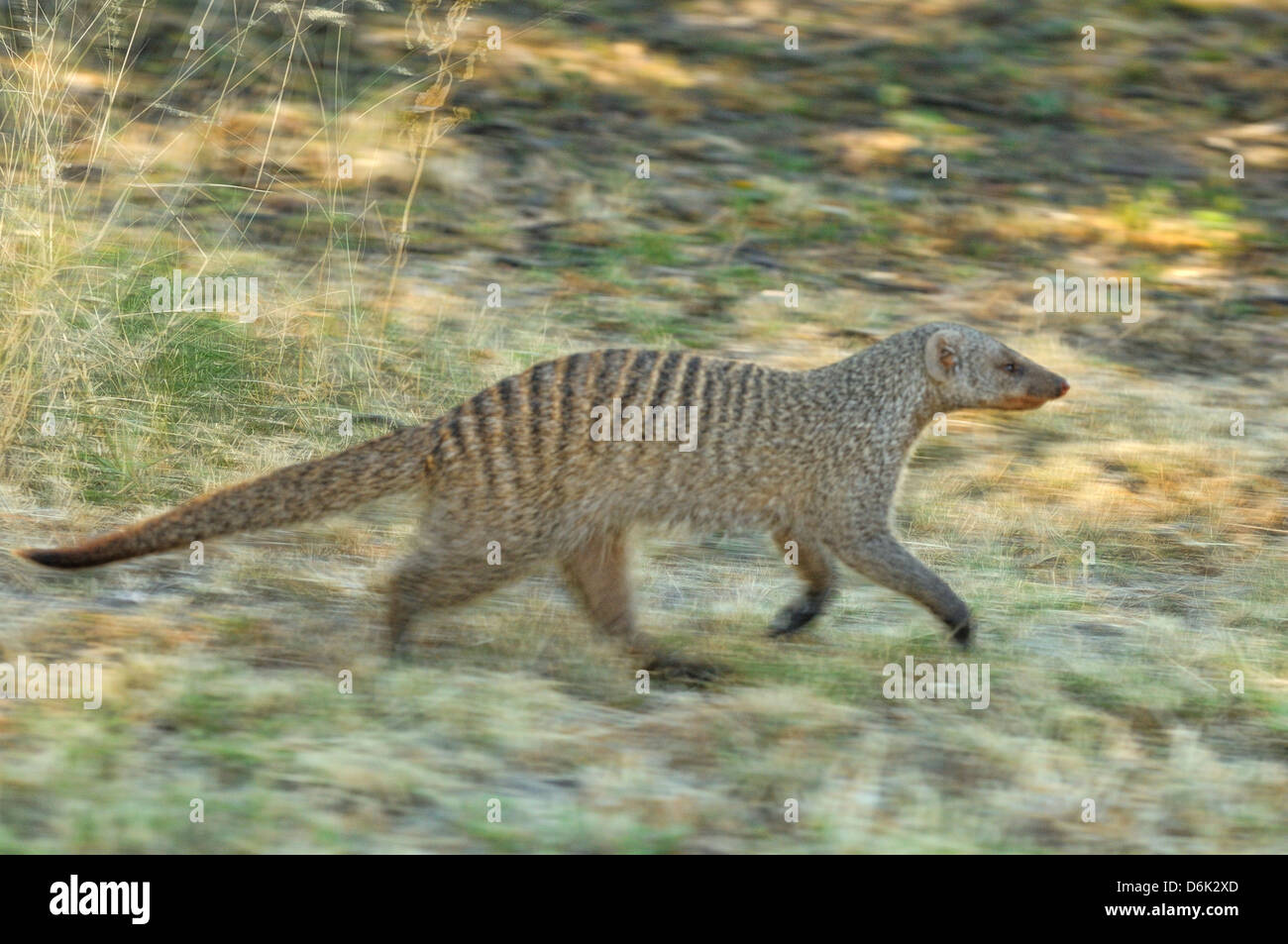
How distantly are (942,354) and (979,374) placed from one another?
5.0 inches

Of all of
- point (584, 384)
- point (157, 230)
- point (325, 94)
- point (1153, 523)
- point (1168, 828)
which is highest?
point (325, 94)

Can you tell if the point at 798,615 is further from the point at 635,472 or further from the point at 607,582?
the point at 635,472

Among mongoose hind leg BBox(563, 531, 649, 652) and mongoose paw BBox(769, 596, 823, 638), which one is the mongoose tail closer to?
mongoose hind leg BBox(563, 531, 649, 652)

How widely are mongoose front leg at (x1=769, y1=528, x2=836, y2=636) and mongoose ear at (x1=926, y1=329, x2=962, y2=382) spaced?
62 centimetres

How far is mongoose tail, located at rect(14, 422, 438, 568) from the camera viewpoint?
388 centimetres

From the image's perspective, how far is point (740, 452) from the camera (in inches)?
167

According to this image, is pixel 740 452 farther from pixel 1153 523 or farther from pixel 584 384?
pixel 1153 523

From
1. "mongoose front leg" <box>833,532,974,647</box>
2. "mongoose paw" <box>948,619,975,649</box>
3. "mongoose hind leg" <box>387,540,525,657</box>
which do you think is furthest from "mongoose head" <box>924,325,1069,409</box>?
"mongoose hind leg" <box>387,540,525,657</box>

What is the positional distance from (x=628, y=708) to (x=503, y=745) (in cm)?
43

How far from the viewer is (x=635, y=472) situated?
4.15 m

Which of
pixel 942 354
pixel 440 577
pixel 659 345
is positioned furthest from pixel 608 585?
pixel 659 345

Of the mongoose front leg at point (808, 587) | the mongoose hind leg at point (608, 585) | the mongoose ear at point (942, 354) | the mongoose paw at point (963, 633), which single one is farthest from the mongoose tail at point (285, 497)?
the mongoose paw at point (963, 633)

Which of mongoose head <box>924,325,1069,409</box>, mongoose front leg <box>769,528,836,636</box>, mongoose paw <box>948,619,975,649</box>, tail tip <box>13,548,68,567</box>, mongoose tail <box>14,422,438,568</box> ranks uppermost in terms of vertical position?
mongoose head <box>924,325,1069,409</box>

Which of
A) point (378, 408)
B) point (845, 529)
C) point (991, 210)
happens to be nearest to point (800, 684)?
point (845, 529)
